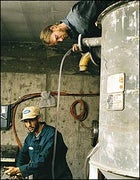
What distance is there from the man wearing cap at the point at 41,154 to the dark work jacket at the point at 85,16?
124cm

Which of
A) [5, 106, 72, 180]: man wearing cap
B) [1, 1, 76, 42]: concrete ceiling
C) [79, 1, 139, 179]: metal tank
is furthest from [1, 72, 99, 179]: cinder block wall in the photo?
[79, 1, 139, 179]: metal tank

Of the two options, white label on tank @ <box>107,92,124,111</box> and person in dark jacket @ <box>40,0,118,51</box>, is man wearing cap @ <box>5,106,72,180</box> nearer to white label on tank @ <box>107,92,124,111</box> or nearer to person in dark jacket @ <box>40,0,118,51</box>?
person in dark jacket @ <box>40,0,118,51</box>

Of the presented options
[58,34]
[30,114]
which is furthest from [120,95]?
[30,114]

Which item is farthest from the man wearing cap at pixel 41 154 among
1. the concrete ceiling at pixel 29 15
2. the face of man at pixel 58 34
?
the concrete ceiling at pixel 29 15

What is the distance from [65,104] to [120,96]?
10.0ft

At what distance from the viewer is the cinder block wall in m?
4.53

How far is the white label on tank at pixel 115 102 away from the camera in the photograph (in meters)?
1.54

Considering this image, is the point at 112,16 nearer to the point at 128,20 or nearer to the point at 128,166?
the point at 128,20

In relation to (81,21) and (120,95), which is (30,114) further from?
(120,95)

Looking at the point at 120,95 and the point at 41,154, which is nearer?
the point at 120,95

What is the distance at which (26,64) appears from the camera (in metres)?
4.70

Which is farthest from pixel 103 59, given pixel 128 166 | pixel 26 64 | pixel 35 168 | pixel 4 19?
pixel 26 64

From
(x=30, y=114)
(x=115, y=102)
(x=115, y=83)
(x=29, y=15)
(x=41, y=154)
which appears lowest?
(x=41, y=154)

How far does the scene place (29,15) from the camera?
3596mm
